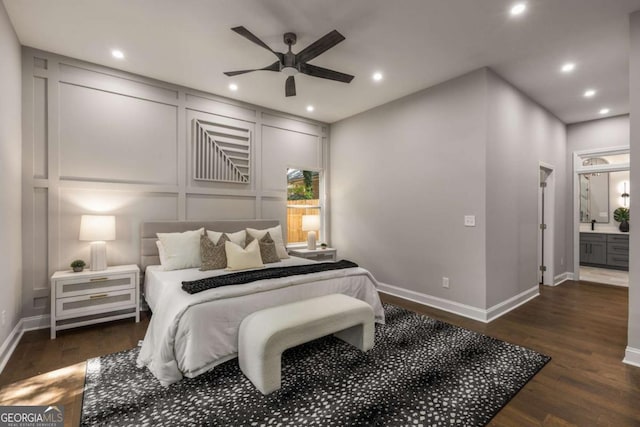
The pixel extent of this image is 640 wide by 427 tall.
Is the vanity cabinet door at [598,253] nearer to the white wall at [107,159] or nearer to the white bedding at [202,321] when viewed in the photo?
the white bedding at [202,321]

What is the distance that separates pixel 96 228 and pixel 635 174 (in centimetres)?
504

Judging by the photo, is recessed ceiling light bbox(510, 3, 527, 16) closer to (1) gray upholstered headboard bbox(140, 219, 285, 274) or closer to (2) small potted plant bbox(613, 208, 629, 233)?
(1) gray upholstered headboard bbox(140, 219, 285, 274)

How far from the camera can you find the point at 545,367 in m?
2.47

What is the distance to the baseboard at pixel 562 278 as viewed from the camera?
5.22 metres

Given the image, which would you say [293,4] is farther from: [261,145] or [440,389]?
[440,389]

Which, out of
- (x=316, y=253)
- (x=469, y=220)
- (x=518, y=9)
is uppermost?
(x=518, y=9)

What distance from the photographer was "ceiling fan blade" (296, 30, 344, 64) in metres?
2.47

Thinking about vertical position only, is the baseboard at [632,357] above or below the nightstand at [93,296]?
below

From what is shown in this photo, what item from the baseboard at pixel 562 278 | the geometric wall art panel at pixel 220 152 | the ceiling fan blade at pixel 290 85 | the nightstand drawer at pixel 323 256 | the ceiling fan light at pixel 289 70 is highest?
the ceiling fan light at pixel 289 70

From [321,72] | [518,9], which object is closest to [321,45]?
[321,72]

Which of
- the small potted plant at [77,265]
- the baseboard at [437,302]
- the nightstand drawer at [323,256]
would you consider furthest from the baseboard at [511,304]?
the small potted plant at [77,265]

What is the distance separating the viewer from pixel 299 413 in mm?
1877

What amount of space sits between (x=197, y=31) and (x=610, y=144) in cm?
652

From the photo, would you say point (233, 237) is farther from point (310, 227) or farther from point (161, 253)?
point (310, 227)
